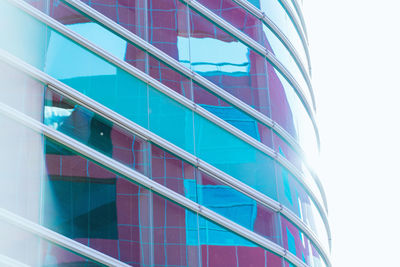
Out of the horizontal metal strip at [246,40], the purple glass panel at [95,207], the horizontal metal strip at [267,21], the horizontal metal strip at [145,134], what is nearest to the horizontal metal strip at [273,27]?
the horizontal metal strip at [267,21]

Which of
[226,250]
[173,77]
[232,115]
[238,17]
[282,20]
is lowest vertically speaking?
[226,250]

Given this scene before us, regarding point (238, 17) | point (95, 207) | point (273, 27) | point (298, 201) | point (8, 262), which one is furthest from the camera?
point (273, 27)

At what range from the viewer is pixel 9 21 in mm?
13125

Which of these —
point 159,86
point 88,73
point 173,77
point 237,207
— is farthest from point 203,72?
point 237,207

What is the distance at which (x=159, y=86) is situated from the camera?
1430 cm

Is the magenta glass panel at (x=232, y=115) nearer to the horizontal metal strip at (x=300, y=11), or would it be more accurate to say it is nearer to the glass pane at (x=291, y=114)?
the glass pane at (x=291, y=114)

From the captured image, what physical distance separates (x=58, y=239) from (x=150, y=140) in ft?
8.38

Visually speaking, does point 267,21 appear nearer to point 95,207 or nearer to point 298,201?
point 298,201

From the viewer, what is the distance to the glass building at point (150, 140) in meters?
12.3

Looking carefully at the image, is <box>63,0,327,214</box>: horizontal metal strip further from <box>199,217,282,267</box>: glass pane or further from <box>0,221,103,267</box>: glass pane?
<box>0,221,103,267</box>: glass pane

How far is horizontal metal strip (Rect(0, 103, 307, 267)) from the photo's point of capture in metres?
12.5

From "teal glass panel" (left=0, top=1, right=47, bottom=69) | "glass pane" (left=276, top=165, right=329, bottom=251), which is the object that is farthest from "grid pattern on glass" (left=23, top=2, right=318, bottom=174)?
"glass pane" (left=276, top=165, right=329, bottom=251)

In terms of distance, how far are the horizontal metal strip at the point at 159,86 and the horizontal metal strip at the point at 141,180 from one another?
1.71 m

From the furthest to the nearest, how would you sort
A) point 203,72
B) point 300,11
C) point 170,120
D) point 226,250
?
1. point 300,11
2. point 203,72
3. point 170,120
4. point 226,250
